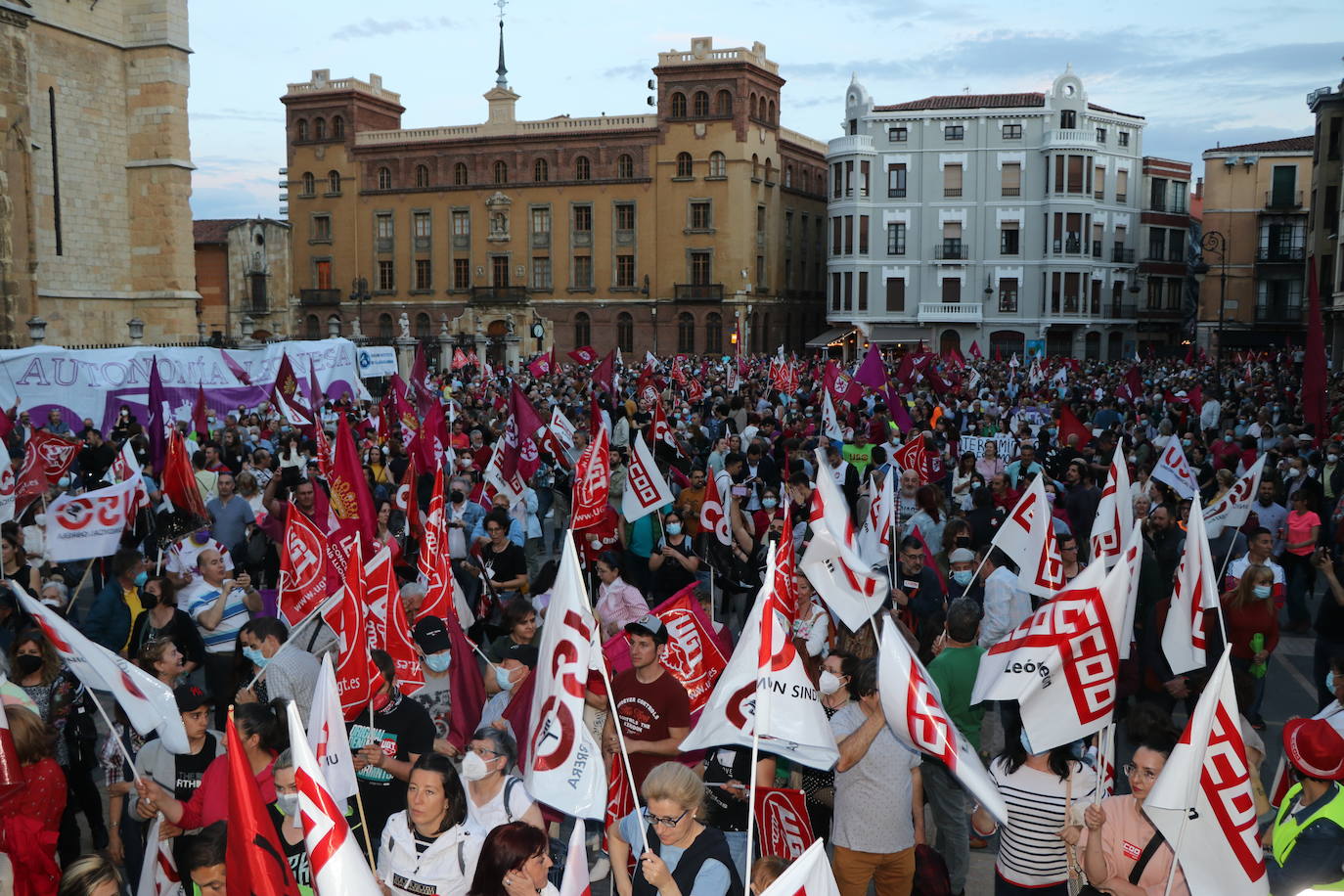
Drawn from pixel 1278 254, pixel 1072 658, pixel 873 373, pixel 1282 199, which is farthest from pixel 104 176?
pixel 1282 199

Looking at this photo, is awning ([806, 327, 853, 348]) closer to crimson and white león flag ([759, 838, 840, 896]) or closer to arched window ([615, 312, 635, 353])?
arched window ([615, 312, 635, 353])

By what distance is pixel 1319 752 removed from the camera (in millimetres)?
4367

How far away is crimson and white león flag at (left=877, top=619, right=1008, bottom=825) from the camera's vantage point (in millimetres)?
4754

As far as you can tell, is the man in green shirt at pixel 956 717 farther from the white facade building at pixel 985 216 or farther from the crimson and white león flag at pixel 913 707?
the white facade building at pixel 985 216

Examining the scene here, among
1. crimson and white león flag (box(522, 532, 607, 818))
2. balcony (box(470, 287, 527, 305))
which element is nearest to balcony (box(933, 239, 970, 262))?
balcony (box(470, 287, 527, 305))

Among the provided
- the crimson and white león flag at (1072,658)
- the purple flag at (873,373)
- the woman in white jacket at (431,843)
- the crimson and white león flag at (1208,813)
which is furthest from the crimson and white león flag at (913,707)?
the purple flag at (873,373)

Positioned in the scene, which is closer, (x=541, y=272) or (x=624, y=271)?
(x=624, y=271)

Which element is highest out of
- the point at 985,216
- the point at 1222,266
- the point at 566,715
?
the point at 985,216

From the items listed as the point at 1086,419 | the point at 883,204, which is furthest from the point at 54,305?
the point at 883,204

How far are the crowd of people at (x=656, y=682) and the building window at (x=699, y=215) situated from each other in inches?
1856

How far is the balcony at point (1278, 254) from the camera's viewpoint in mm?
59625

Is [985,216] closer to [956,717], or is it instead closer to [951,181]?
[951,181]

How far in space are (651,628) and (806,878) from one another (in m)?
2.97

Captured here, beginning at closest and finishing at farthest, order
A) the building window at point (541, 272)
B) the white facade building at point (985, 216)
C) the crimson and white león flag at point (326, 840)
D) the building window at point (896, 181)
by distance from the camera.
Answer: the crimson and white león flag at point (326, 840) → the white facade building at point (985, 216) → the building window at point (896, 181) → the building window at point (541, 272)
